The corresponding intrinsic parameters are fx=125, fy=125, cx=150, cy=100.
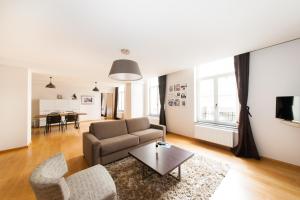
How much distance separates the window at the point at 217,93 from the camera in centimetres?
347

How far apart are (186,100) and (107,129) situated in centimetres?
283

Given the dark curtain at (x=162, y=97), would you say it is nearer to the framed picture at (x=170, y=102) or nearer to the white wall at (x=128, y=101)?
the framed picture at (x=170, y=102)

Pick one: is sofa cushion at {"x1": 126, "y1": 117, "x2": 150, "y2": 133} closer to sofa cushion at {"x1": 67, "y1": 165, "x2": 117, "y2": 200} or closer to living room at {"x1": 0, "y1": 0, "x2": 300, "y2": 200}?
living room at {"x1": 0, "y1": 0, "x2": 300, "y2": 200}

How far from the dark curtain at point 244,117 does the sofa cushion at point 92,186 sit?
3007mm

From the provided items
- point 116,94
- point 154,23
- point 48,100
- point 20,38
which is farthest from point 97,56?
point 116,94

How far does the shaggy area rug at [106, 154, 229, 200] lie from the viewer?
5.63 ft

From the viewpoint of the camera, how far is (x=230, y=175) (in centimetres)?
217

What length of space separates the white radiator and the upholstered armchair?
9.85 ft

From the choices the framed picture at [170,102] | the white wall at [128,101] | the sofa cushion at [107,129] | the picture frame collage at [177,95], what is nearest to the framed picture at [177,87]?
the picture frame collage at [177,95]

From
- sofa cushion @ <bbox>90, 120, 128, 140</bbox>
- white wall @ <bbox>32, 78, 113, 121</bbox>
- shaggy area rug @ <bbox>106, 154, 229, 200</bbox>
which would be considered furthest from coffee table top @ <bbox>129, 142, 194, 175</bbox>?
white wall @ <bbox>32, 78, 113, 121</bbox>

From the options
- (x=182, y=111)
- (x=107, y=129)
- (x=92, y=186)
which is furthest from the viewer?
(x=182, y=111)

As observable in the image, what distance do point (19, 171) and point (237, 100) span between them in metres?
5.03

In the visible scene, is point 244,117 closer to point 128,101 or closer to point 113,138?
point 113,138

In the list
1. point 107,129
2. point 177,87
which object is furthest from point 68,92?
point 177,87
